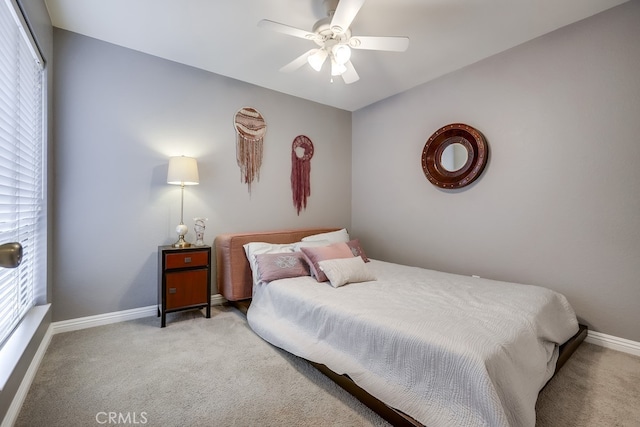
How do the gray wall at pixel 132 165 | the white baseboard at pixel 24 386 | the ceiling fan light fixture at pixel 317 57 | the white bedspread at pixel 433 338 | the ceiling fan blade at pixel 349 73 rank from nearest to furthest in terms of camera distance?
the white bedspread at pixel 433 338, the white baseboard at pixel 24 386, the ceiling fan light fixture at pixel 317 57, the ceiling fan blade at pixel 349 73, the gray wall at pixel 132 165

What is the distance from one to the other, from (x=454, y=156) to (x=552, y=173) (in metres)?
0.92

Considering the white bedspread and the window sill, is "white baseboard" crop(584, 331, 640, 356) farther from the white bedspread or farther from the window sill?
the window sill

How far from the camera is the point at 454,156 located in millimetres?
3277

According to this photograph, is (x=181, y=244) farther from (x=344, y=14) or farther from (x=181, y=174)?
(x=344, y=14)

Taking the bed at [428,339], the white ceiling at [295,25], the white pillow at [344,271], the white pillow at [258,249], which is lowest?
the bed at [428,339]

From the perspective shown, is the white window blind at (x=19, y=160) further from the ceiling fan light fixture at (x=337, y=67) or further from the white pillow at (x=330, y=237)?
the white pillow at (x=330, y=237)

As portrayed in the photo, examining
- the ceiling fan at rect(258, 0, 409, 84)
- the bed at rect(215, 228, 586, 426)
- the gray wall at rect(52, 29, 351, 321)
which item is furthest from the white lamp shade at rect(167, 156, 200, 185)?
the ceiling fan at rect(258, 0, 409, 84)

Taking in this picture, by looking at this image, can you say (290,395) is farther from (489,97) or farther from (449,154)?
(489,97)

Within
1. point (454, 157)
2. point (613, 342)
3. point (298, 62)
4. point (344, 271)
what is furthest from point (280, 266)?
point (613, 342)

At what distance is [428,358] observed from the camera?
56.5 inches

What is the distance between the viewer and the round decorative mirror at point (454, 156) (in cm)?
306

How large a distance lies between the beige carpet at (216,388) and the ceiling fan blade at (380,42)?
7.66ft

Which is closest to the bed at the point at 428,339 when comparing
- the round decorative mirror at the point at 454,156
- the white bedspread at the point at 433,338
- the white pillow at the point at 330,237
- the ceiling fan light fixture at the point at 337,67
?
the white bedspread at the point at 433,338

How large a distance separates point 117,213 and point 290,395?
2.30 metres
